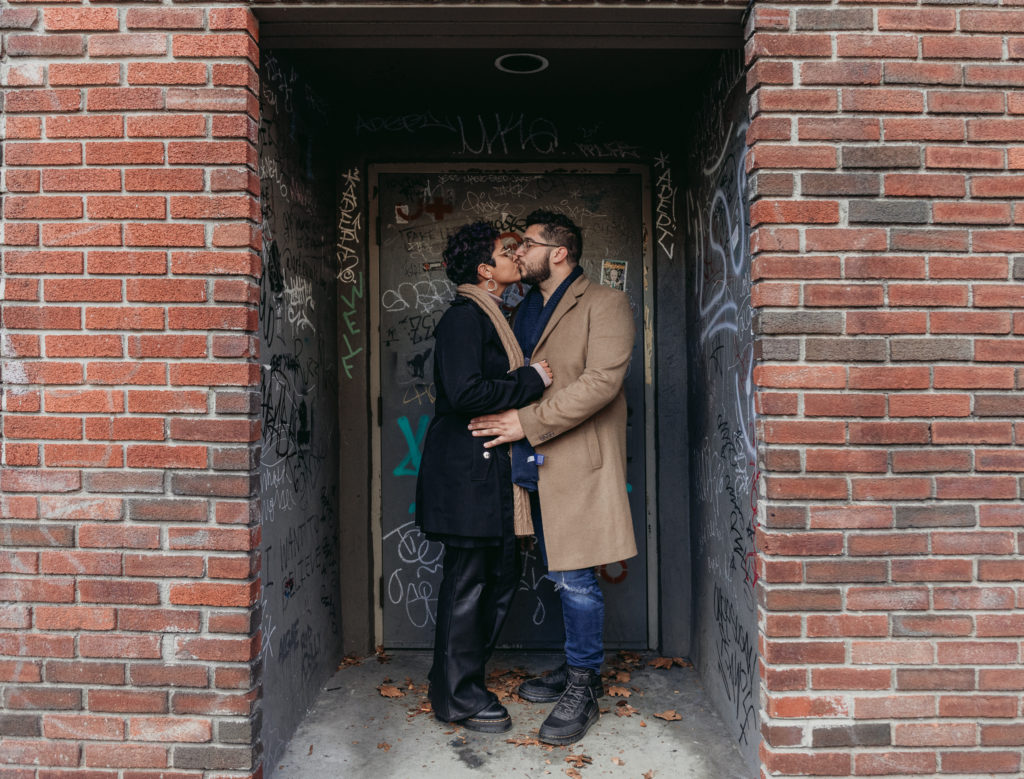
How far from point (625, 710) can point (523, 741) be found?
54 centimetres

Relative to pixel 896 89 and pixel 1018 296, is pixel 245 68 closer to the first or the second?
pixel 896 89

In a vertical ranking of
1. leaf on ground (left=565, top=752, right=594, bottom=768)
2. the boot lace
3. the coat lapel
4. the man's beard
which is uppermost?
the man's beard

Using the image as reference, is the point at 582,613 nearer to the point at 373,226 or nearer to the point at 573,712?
the point at 573,712

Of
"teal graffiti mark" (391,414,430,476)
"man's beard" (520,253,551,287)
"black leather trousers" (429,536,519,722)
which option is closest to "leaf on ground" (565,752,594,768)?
"black leather trousers" (429,536,519,722)

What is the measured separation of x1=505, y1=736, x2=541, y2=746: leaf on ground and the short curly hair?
6.53ft

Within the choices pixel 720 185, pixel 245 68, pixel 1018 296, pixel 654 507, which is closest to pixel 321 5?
pixel 245 68

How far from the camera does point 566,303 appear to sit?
3453mm

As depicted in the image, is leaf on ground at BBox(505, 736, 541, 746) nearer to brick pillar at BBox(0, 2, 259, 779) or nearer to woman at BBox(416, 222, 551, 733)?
woman at BBox(416, 222, 551, 733)

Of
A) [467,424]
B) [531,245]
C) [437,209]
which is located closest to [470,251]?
[531,245]

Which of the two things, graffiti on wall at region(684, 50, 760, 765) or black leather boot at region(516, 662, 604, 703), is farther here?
black leather boot at region(516, 662, 604, 703)

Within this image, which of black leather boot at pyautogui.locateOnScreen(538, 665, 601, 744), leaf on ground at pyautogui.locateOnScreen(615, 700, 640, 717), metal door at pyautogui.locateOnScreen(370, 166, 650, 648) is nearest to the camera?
black leather boot at pyautogui.locateOnScreen(538, 665, 601, 744)

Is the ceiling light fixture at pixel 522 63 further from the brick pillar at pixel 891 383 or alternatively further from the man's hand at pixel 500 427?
the man's hand at pixel 500 427

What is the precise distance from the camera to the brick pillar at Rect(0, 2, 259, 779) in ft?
8.63

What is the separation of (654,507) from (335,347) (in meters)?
1.94
